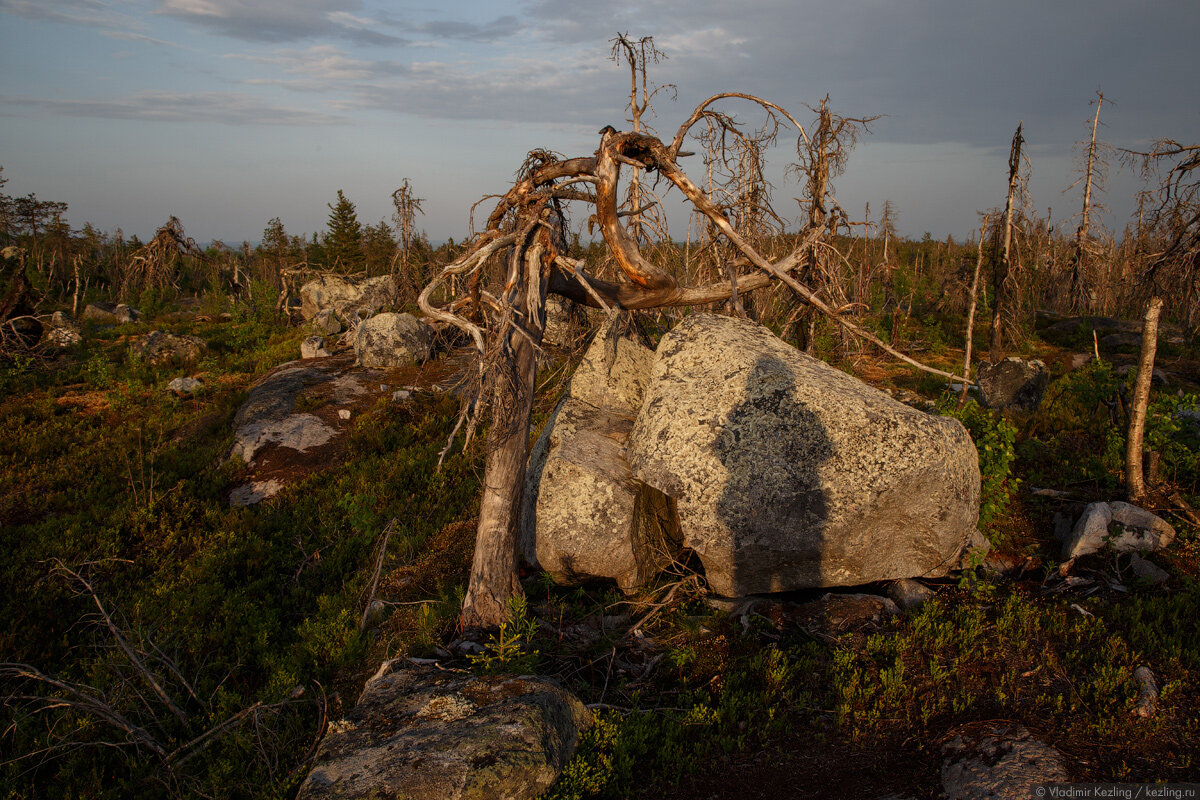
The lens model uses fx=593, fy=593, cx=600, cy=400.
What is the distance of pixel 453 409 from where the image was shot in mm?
14836

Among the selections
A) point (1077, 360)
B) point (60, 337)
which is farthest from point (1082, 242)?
point (60, 337)

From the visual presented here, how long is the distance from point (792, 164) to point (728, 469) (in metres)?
6.61

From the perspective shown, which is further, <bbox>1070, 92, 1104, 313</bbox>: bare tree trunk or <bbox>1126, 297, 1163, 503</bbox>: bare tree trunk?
<bbox>1070, 92, 1104, 313</bbox>: bare tree trunk

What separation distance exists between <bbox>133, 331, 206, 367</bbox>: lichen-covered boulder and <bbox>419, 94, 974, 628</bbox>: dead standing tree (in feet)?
58.2

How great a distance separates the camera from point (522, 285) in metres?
6.40

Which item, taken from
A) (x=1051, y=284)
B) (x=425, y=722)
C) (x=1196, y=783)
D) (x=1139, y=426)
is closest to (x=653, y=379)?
(x=425, y=722)

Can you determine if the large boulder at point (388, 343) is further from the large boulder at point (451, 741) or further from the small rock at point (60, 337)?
the large boulder at point (451, 741)

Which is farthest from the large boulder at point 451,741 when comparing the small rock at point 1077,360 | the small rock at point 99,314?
the small rock at point 99,314

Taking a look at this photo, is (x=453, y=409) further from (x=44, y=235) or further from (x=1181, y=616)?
(x=44, y=235)

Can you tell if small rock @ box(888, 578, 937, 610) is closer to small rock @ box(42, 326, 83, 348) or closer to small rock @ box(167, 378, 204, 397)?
small rock @ box(167, 378, 204, 397)

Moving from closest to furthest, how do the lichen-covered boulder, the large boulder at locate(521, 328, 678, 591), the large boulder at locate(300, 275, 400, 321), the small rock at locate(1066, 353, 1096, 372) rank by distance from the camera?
the large boulder at locate(521, 328, 678, 591) → the small rock at locate(1066, 353, 1096, 372) → the lichen-covered boulder → the large boulder at locate(300, 275, 400, 321)

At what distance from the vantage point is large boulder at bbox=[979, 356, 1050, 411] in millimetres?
13961

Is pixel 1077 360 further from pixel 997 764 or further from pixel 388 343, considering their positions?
pixel 388 343

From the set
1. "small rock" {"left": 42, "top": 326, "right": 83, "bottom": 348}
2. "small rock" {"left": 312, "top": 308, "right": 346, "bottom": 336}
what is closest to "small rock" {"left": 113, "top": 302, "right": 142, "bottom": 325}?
"small rock" {"left": 42, "top": 326, "right": 83, "bottom": 348}
